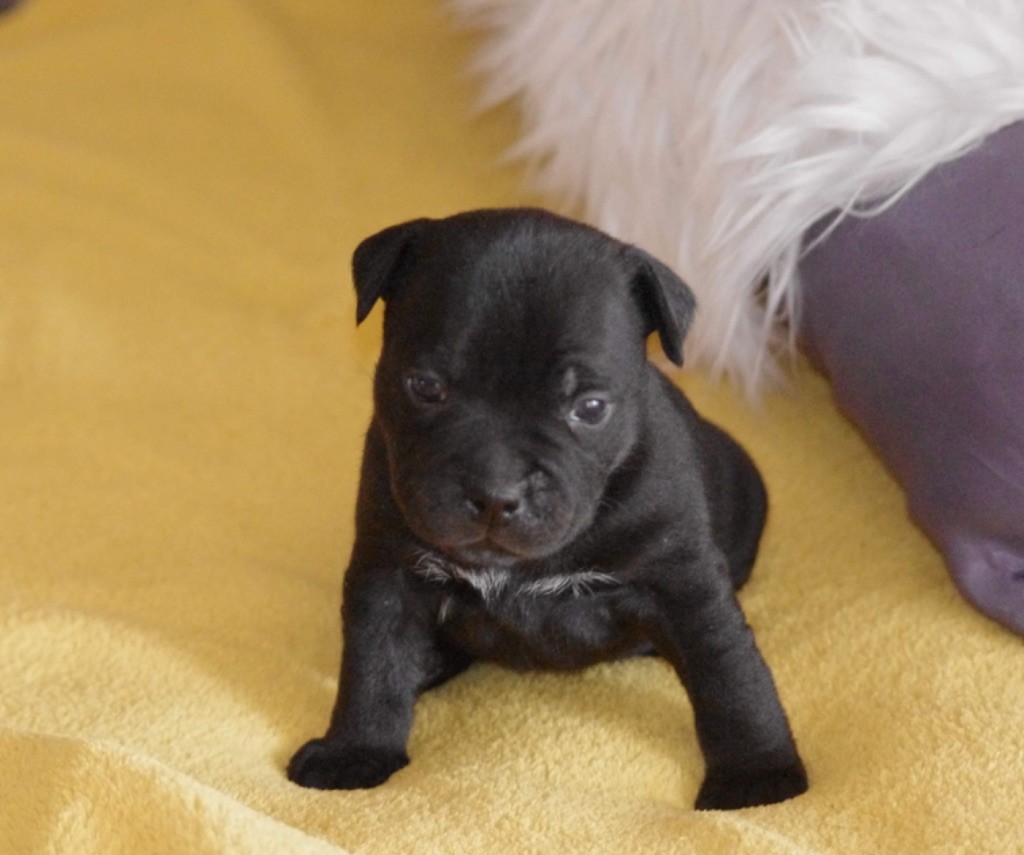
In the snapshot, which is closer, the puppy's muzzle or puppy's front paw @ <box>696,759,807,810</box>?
the puppy's muzzle

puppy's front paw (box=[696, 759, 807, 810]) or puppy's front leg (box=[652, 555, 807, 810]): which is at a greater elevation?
puppy's front leg (box=[652, 555, 807, 810])

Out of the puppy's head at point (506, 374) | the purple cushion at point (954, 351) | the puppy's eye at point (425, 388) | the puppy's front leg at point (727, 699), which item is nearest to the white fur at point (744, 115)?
the purple cushion at point (954, 351)

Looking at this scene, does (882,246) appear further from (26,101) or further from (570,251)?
(26,101)

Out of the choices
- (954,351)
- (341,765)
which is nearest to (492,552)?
(341,765)

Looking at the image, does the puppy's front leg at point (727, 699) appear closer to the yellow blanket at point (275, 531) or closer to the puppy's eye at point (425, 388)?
the yellow blanket at point (275, 531)

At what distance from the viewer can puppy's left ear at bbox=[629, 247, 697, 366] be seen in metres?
1.84

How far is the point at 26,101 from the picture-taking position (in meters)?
3.37

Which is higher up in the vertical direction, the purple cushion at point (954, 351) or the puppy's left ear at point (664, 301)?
the puppy's left ear at point (664, 301)

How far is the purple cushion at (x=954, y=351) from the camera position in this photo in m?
2.06

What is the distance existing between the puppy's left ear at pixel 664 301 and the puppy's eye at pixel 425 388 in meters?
0.29

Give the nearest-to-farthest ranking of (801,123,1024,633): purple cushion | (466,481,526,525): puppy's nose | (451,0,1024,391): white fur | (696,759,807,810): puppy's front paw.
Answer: (466,481,526,525): puppy's nose, (696,759,807,810): puppy's front paw, (801,123,1024,633): purple cushion, (451,0,1024,391): white fur

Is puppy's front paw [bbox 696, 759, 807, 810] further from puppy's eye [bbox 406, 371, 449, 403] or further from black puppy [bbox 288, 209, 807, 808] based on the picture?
puppy's eye [bbox 406, 371, 449, 403]

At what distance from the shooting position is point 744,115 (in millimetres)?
2465

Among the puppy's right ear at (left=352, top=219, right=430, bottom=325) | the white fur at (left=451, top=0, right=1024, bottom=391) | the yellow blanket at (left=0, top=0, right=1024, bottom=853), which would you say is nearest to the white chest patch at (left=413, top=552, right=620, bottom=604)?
the yellow blanket at (left=0, top=0, right=1024, bottom=853)
